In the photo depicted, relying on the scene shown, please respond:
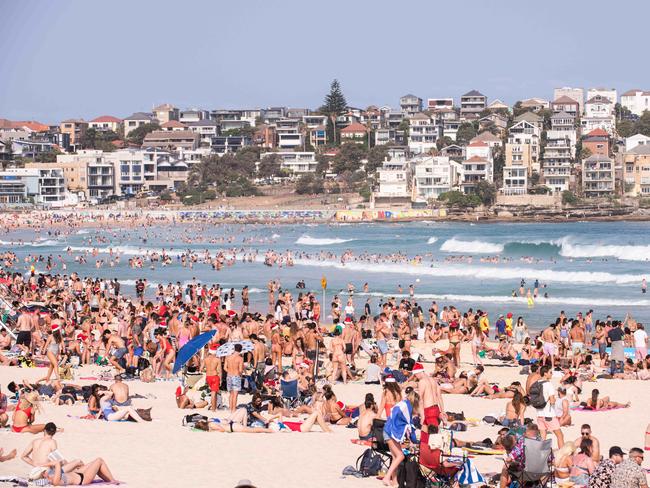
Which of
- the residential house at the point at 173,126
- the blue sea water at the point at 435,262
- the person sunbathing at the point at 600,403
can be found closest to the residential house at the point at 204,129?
the residential house at the point at 173,126

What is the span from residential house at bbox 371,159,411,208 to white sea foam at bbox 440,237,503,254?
39970mm

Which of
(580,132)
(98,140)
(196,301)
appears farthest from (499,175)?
(196,301)

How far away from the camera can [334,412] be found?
12.4 m

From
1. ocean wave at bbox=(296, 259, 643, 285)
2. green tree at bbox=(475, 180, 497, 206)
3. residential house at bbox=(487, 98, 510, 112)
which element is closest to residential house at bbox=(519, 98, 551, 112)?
residential house at bbox=(487, 98, 510, 112)

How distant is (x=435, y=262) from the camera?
161 ft

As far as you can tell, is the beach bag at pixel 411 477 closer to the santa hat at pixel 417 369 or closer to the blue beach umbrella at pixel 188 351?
the santa hat at pixel 417 369

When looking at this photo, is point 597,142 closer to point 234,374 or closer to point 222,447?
point 234,374

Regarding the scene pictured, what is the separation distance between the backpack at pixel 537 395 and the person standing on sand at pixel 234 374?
→ 139 inches

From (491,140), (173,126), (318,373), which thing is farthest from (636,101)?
(318,373)

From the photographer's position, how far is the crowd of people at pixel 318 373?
32.3 feet

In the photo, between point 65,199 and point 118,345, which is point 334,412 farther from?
point 65,199

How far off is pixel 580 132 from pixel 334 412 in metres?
114

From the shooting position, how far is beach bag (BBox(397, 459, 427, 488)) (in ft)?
29.6

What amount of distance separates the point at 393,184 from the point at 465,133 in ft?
63.7
